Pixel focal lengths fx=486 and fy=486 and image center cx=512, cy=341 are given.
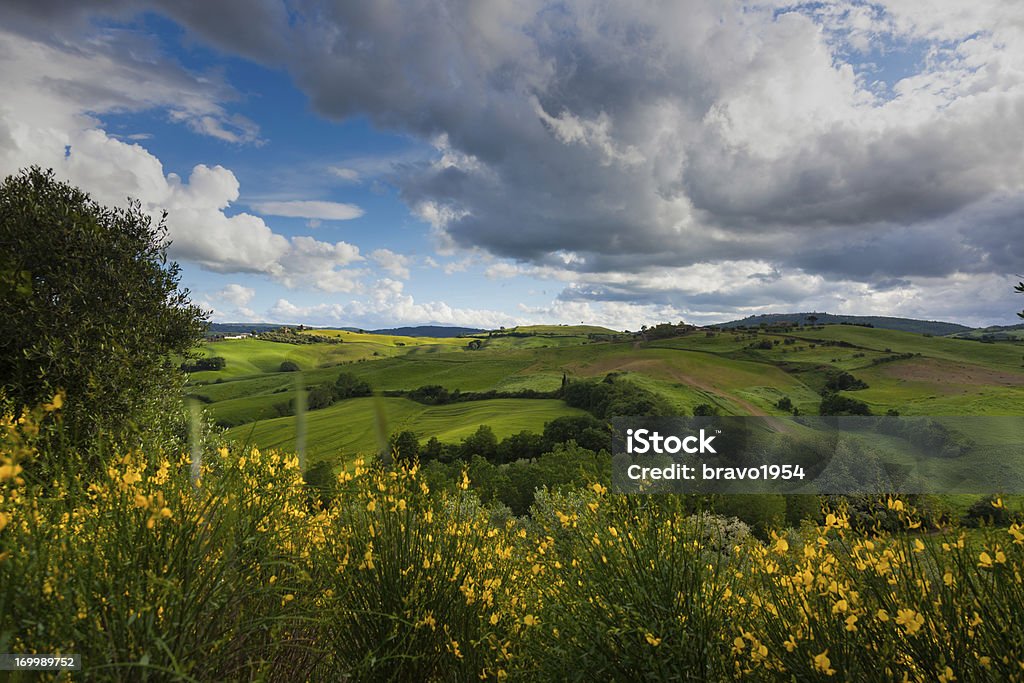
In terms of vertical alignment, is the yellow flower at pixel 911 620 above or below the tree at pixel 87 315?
below

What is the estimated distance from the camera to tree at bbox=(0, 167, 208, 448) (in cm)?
1270

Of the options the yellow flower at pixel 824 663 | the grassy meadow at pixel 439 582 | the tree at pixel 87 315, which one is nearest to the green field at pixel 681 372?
the tree at pixel 87 315

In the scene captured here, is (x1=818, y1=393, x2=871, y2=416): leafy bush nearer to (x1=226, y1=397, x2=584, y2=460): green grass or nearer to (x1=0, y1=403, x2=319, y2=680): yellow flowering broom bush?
(x1=226, y1=397, x2=584, y2=460): green grass

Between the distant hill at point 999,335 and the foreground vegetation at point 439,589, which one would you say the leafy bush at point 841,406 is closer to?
the distant hill at point 999,335

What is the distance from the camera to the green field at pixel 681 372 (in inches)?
2689

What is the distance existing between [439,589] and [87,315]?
570 inches

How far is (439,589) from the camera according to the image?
16.1ft

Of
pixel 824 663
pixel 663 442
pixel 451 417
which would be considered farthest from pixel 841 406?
pixel 824 663

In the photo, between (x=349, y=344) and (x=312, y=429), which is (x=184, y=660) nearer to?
(x=312, y=429)

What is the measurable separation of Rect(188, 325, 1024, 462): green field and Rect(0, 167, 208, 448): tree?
34.7 m

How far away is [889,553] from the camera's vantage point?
12.5ft

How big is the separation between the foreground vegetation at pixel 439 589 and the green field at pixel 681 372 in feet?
153

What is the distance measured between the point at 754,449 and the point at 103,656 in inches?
2542

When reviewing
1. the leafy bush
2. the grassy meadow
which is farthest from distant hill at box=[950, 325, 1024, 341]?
the grassy meadow
